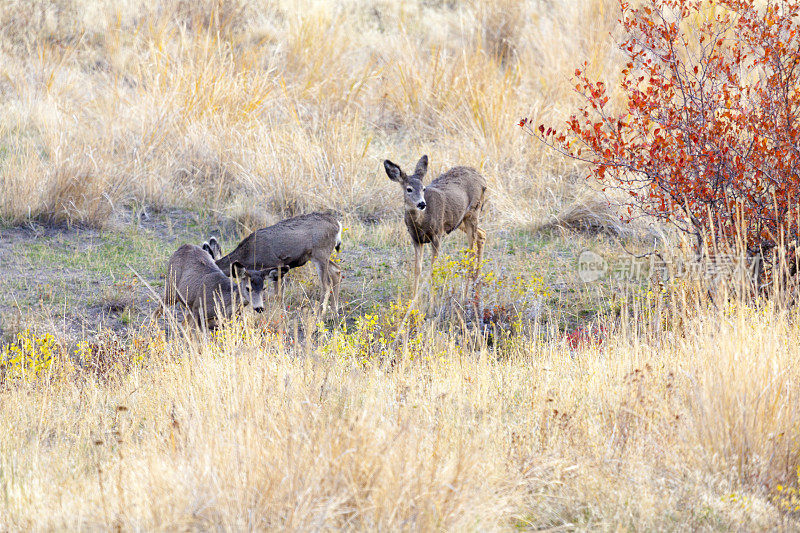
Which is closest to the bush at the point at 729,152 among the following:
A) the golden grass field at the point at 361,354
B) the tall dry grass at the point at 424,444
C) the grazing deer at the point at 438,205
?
the golden grass field at the point at 361,354

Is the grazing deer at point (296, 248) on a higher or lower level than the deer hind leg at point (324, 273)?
higher

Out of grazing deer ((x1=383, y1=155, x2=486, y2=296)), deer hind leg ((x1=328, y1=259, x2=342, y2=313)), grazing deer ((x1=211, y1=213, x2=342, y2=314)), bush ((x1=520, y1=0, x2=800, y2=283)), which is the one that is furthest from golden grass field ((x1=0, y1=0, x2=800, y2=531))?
bush ((x1=520, y1=0, x2=800, y2=283))

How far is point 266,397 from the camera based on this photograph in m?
4.96

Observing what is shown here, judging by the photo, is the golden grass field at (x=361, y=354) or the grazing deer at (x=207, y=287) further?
the grazing deer at (x=207, y=287)

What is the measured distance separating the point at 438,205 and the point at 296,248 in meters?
1.48

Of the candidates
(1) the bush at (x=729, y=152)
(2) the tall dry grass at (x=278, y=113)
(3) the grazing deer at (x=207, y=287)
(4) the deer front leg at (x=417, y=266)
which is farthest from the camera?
(2) the tall dry grass at (x=278, y=113)

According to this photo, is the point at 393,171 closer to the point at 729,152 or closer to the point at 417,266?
the point at 417,266

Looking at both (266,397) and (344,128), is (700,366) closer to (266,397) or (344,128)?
(266,397)

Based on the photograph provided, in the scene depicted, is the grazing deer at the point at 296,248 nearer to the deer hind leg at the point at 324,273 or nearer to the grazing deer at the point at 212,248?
the deer hind leg at the point at 324,273

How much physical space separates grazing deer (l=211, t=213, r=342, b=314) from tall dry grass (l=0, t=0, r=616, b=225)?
2309mm

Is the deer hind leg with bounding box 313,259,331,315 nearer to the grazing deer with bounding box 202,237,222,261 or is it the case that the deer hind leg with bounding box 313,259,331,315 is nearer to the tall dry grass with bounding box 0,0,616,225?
the grazing deer with bounding box 202,237,222,261

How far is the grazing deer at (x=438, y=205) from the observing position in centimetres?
844

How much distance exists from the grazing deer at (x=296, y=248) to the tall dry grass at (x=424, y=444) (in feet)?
7.76

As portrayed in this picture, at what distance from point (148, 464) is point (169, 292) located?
382 centimetres
